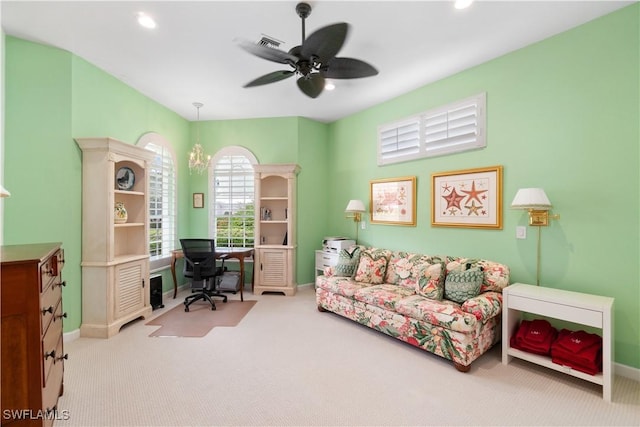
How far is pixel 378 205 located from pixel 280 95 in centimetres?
218

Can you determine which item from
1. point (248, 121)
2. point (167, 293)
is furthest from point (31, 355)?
point (248, 121)

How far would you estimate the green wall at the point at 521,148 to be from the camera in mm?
2385

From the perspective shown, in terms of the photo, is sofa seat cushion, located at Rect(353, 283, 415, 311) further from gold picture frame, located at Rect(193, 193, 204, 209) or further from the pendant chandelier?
gold picture frame, located at Rect(193, 193, 204, 209)

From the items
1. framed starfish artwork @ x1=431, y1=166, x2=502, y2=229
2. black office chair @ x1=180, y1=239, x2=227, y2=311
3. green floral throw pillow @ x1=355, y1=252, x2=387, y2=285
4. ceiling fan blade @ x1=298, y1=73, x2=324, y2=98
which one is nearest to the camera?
ceiling fan blade @ x1=298, y1=73, x2=324, y2=98

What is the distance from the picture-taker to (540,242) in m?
2.81

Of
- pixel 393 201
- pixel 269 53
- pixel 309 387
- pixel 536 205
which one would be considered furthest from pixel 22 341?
pixel 393 201

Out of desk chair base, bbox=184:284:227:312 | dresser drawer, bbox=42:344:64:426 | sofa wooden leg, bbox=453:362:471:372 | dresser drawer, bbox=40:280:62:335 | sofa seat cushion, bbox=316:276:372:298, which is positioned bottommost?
sofa wooden leg, bbox=453:362:471:372

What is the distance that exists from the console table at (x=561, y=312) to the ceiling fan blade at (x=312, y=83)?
2.51 metres

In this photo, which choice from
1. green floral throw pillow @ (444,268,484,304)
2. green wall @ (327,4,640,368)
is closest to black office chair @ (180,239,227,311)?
green floral throw pillow @ (444,268,484,304)

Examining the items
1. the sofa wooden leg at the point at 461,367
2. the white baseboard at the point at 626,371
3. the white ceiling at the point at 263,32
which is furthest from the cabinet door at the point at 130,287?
the white baseboard at the point at 626,371

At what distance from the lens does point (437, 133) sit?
3.66 meters

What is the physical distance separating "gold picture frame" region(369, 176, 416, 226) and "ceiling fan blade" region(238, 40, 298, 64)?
2346 mm

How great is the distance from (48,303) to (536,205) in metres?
3.66

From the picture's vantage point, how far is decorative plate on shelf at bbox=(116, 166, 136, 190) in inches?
141
